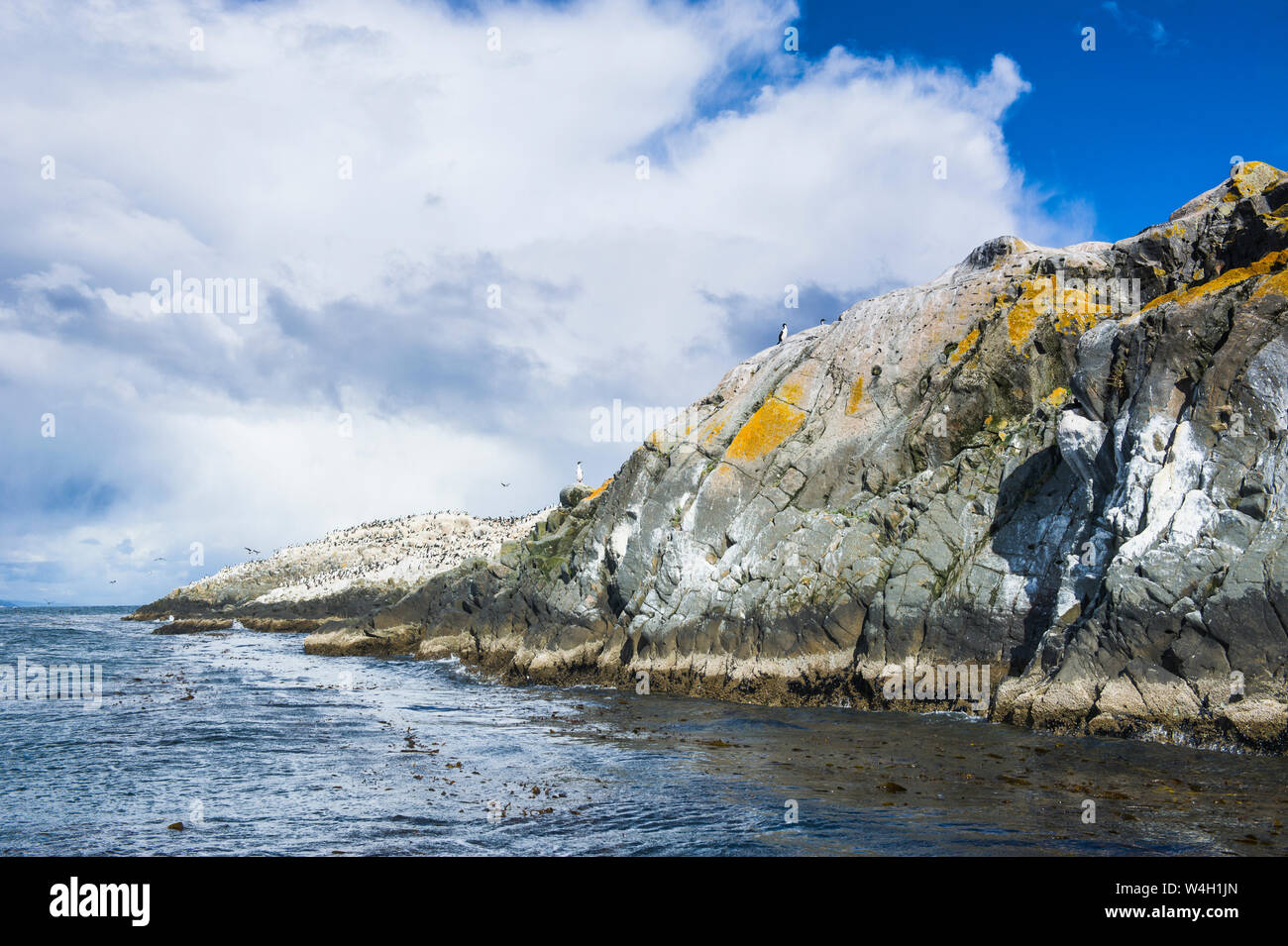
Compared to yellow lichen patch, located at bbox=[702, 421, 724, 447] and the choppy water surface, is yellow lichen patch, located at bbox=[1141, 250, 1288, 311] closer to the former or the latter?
the choppy water surface

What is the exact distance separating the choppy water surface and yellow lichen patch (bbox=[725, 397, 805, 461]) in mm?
13233

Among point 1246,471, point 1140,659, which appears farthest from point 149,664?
point 1246,471

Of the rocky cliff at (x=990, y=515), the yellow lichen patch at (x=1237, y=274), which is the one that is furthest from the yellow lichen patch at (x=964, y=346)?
the yellow lichen patch at (x=1237, y=274)

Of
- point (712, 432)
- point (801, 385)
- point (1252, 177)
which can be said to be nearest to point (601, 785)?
point (712, 432)

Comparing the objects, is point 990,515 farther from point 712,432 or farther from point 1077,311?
point 712,432

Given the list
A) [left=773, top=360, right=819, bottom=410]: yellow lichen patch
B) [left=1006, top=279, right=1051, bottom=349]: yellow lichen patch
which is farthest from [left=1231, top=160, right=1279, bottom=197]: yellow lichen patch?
[left=773, top=360, right=819, bottom=410]: yellow lichen patch

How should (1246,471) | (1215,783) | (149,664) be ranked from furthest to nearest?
(149,664)
(1246,471)
(1215,783)

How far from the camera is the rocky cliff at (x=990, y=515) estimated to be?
20016 millimetres

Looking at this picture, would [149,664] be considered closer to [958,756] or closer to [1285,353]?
[958,756]

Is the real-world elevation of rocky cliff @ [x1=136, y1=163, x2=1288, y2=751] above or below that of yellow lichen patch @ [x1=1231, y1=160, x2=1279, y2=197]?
below

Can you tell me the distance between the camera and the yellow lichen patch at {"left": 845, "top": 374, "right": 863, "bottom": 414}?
3834 centimetres

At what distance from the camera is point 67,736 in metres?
24.6

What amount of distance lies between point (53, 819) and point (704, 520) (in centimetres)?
2623

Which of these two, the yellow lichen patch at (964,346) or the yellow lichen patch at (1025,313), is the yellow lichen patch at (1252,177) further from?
the yellow lichen patch at (964,346)
